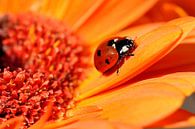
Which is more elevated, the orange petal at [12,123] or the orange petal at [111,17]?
the orange petal at [111,17]

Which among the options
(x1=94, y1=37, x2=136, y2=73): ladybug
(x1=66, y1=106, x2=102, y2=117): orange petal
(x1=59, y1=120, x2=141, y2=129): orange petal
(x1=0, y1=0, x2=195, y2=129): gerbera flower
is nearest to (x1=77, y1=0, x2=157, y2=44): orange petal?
A: (x1=0, y1=0, x2=195, y2=129): gerbera flower

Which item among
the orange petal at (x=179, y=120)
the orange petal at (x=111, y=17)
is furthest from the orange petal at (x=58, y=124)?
the orange petal at (x=111, y=17)

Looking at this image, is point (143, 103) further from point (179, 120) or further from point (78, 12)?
point (78, 12)

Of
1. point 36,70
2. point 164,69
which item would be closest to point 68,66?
point 36,70

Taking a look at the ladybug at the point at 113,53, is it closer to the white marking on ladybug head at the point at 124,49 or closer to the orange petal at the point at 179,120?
the white marking on ladybug head at the point at 124,49

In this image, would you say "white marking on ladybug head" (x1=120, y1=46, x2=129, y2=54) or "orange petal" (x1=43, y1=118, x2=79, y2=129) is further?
"white marking on ladybug head" (x1=120, y1=46, x2=129, y2=54)

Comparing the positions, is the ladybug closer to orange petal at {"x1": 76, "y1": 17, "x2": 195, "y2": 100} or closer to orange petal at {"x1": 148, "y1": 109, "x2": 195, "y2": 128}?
orange petal at {"x1": 76, "y1": 17, "x2": 195, "y2": 100}

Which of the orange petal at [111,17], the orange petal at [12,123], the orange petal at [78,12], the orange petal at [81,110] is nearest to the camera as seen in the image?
the orange petal at [12,123]

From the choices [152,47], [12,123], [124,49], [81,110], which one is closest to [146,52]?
[152,47]
